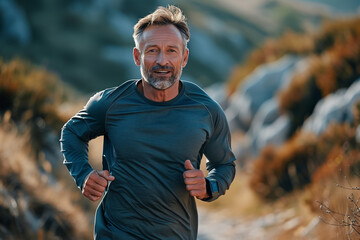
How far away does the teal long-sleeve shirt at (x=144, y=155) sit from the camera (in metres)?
2.82

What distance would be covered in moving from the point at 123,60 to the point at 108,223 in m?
37.2

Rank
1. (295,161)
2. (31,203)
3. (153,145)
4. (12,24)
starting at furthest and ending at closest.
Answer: (12,24)
(295,161)
(31,203)
(153,145)

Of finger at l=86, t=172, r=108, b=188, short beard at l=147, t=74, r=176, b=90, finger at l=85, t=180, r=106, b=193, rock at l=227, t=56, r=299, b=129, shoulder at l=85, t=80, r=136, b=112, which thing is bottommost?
finger at l=85, t=180, r=106, b=193

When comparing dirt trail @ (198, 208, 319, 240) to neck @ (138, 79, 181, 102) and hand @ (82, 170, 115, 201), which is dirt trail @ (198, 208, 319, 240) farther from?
hand @ (82, 170, 115, 201)

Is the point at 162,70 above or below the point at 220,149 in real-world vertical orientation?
above

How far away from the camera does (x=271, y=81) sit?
46.1 feet

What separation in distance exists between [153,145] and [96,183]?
1.21 ft

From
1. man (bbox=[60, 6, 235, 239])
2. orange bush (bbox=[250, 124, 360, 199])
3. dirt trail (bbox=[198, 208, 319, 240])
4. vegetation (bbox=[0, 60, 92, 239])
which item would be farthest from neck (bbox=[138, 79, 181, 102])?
orange bush (bbox=[250, 124, 360, 199])

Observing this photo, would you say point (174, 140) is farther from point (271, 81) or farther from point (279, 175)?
point (271, 81)

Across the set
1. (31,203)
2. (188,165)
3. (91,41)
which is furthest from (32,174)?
(91,41)

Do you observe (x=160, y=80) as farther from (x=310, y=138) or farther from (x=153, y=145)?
(x=310, y=138)

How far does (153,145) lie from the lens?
282 cm

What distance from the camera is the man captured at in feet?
9.23

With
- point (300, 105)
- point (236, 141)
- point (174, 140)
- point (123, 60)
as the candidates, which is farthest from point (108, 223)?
point (123, 60)
